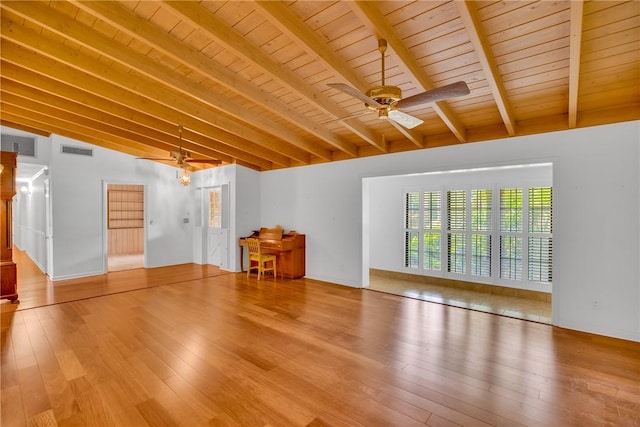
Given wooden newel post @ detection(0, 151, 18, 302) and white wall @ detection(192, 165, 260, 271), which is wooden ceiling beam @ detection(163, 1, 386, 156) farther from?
wooden newel post @ detection(0, 151, 18, 302)

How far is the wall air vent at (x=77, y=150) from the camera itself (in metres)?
6.31

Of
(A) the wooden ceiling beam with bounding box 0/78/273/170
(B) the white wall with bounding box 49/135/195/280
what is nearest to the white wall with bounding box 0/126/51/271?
(B) the white wall with bounding box 49/135/195/280

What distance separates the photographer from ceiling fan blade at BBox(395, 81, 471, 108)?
2.17 metres

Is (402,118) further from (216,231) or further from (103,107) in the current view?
(216,231)

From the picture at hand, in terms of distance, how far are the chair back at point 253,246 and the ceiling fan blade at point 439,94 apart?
451 centimetres

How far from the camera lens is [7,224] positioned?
4609mm

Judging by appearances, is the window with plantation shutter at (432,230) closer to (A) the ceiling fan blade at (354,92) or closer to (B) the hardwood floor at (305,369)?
(B) the hardwood floor at (305,369)

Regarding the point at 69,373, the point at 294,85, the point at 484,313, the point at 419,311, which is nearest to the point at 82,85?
the point at 294,85

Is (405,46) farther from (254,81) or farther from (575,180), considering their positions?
(575,180)

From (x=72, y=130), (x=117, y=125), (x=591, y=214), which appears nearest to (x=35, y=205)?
(x=72, y=130)

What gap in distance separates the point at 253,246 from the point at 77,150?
4.34 m

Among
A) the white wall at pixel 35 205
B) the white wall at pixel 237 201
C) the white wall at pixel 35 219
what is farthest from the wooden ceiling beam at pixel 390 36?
the white wall at pixel 35 219

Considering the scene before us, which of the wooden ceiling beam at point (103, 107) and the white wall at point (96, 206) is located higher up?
the wooden ceiling beam at point (103, 107)

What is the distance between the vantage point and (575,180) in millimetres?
3672
